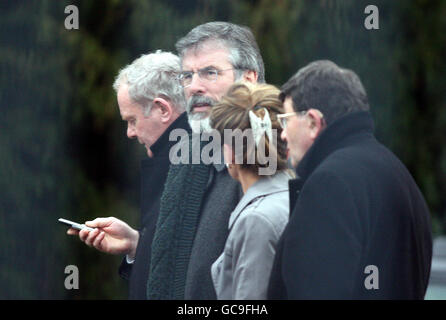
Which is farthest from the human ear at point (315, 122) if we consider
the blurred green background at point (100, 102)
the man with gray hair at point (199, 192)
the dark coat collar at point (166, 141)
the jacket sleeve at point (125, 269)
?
the blurred green background at point (100, 102)

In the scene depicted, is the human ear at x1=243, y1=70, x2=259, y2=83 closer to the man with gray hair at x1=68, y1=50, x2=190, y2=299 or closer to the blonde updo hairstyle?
the man with gray hair at x1=68, y1=50, x2=190, y2=299

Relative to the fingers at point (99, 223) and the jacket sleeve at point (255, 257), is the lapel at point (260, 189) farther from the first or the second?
the fingers at point (99, 223)

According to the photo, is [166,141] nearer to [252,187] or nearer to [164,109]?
[164,109]

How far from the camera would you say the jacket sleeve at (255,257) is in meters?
2.05

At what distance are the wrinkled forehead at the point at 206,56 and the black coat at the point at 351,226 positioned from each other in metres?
0.63

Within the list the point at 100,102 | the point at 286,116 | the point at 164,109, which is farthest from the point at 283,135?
the point at 100,102

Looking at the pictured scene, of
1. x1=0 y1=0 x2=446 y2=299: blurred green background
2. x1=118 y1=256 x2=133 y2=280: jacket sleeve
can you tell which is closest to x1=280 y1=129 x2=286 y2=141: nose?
x1=118 y1=256 x2=133 y2=280: jacket sleeve

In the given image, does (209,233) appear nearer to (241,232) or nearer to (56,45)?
(241,232)

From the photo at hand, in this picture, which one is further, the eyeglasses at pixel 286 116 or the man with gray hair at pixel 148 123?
the man with gray hair at pixel 148 123

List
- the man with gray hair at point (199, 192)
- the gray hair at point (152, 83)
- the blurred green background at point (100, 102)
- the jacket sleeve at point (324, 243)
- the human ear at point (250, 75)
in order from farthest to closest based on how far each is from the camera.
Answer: the blurred green background at point (100, 102) < the gray hair at point (152, 83) < the human ear at point (250, 75) < the man with gray hair at point (199, 192) < the jacket sleeve at point (324, 243)

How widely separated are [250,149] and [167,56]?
73cm

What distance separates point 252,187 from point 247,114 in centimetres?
16

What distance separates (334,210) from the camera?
1.92 m

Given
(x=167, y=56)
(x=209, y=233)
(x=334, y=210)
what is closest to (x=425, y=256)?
(x=334, y=210)
